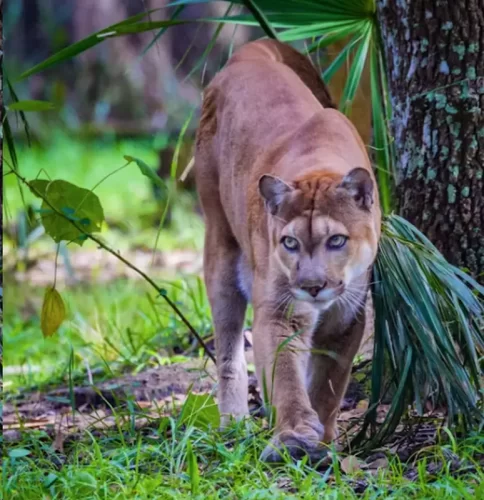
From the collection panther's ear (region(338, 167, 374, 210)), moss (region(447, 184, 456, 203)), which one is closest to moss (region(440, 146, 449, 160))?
moss (region(447, 184, 456, 203))

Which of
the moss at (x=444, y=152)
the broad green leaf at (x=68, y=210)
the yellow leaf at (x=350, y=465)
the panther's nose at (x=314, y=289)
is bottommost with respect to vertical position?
the yellow leaf at (x=350, y=465)

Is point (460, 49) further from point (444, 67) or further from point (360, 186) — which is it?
point (360, 186)

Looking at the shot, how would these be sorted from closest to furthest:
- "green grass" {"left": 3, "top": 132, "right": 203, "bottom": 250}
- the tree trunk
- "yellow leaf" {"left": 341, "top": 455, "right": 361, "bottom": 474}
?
"yellow leaf" {"left": 341, "top": 455, "right": 361, "bottom": 474} < the tree trunk < "green grass" {"left": 3, "top": 132, "right": 203, "bottom": 250}

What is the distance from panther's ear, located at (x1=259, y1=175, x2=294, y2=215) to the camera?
3537 mm

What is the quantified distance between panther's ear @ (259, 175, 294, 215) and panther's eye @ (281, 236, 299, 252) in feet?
0.42

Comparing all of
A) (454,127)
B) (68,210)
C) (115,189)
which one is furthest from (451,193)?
(115,189)

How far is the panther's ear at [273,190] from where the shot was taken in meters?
3.54

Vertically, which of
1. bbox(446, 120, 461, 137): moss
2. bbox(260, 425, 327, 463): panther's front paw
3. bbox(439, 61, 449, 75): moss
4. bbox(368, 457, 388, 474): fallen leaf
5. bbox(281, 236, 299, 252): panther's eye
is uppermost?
bbox(439, 61, 449, 75): moss

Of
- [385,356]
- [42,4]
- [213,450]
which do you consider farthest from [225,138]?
[42,4]

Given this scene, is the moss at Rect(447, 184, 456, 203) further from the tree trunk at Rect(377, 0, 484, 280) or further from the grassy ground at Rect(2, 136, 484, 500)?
the grassy ground at Rect(2, 136, 484, 500)

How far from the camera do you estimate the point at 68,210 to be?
378 cm

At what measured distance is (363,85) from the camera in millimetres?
5621

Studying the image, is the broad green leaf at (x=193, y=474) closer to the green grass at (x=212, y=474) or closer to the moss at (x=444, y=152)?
A: the green grass at (x=212, y=474)

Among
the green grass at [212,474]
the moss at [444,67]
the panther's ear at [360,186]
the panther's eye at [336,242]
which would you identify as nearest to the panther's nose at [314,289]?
the panther's eye at [336,242]
